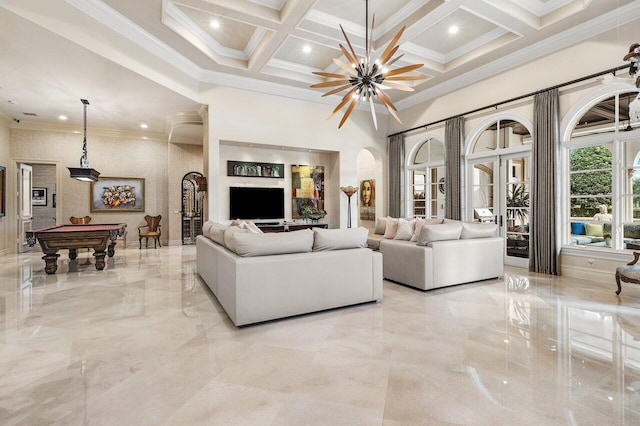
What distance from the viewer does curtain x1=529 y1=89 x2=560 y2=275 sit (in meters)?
5.14

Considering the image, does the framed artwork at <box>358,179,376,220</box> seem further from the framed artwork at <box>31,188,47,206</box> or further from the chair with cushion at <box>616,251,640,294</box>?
the framed artwork at <box>31,188,47,206</box>

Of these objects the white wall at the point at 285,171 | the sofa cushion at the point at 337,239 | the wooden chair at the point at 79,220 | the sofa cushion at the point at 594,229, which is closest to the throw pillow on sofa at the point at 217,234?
the sofa cushion at the point at 337,239

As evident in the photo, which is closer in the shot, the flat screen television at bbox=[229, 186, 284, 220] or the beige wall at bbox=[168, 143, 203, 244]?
the flat screen television at bbox=[229, 186, 284, 220]

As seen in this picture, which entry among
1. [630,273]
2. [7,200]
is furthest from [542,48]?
[7,200]

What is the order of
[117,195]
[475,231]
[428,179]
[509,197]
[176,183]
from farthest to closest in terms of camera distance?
[176,183], [117,195], [428,179], [509,197], [475,231]

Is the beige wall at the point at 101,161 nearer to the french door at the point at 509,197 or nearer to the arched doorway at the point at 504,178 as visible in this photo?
the arched doorway at the point at 504,178

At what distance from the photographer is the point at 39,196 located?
10.2 metres

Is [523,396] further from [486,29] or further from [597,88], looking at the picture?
[486,29]

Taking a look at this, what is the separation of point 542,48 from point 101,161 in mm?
10501

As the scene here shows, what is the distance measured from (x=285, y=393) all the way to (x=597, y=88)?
5919mm

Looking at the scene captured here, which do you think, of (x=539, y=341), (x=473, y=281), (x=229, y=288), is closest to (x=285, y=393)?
(x=229, y=288)

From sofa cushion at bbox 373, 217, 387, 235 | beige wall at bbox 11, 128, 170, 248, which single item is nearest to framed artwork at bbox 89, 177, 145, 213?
beige wall at bbox 11, 128, 170, 248

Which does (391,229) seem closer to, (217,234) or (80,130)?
(217,234)

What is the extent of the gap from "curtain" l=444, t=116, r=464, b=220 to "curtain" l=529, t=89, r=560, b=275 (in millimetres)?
1447
